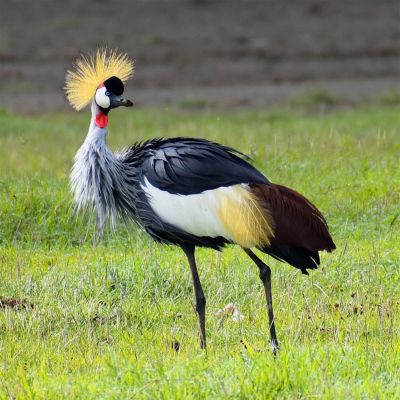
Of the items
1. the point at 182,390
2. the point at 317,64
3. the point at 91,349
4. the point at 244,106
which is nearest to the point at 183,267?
the point at 91,349

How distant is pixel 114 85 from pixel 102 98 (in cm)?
9

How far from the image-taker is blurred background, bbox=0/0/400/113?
59.8ft

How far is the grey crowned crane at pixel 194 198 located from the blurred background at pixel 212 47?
11.1m

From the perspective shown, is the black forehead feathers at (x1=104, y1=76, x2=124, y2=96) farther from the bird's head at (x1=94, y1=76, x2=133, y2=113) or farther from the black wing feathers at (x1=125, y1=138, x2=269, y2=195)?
the black wing feathers at (x1=125, y1=138, x2=269, y2=195)

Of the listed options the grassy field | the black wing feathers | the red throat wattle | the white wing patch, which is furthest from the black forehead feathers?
the grassy field

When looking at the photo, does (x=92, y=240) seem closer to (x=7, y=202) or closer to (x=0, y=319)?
(x=7, y=202)

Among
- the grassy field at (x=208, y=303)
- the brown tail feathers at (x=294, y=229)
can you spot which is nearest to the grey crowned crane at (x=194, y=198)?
the brown tail feathers at (x=294, y=229)

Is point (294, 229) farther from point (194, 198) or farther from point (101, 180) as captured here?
point (101, 180)

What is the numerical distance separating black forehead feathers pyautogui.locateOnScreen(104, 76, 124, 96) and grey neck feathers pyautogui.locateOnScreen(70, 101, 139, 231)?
0.15m

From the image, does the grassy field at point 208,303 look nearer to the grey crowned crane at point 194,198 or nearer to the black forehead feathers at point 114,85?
the grey crowned crane at point 194,198

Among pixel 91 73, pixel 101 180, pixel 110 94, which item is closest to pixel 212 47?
pixel 91 73

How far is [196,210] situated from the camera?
15.8 ft

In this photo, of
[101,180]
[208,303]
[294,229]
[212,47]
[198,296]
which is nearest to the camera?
[294,229]

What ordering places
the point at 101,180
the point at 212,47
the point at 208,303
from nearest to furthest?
the point at 101,180 → the point at 208,303 → the point at 212,47
